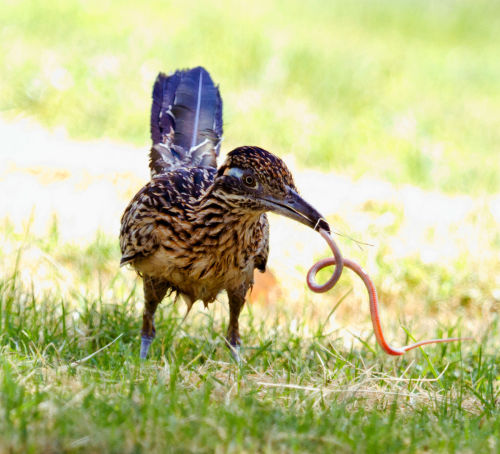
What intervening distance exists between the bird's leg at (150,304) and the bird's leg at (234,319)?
0.39m

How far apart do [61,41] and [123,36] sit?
967 mm

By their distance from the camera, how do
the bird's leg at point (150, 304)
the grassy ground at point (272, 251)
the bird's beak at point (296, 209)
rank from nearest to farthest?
the grassy ground at point (272, 251) < the bird's beak at point (296, 209) < the bird's leg at point (150, 304)

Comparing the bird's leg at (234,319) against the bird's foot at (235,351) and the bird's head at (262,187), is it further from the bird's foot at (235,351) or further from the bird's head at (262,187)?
the bird's head at (262,187)

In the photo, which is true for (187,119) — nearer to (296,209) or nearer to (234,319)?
(234,319)

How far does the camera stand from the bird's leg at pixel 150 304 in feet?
15.9

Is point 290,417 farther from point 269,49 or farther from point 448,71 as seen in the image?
point 448,71

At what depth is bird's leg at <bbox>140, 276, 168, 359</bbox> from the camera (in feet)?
15.9

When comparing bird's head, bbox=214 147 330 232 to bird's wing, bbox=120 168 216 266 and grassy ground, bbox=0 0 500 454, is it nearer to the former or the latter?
bird's wing, bbox=120 168 216 266

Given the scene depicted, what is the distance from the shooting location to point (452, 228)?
763 centimetres

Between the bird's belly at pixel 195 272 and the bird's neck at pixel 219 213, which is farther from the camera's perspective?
the bird's belly at pixel 195 272

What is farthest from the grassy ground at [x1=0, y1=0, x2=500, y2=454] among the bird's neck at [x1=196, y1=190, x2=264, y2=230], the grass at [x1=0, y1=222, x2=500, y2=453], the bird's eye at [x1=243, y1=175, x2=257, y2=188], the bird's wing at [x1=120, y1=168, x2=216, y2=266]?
the bird's eye at [x1=243, y1=175, x2=257, y2=188]

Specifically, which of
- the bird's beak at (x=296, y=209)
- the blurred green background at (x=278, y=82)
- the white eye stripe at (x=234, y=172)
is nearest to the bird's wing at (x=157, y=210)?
the white eye stripe at (x=234, y=172)

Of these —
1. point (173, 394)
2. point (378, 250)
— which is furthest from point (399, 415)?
point (378, 250)

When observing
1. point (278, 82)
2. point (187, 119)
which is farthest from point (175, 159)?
point (278, 82)
